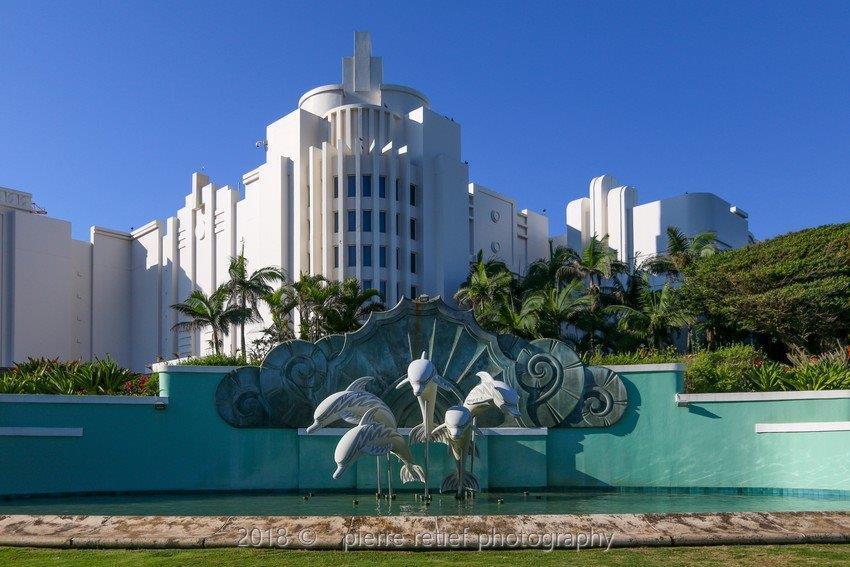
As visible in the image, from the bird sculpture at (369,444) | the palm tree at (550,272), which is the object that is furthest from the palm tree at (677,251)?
the bird sculpture at (369,444)

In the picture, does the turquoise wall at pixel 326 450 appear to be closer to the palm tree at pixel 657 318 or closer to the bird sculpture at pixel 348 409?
the bird sculpture at pixel 348 409

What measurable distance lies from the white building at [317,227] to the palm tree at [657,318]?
1091 cm

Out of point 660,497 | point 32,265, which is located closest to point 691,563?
point 660,497

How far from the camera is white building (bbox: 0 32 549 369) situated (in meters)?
44.1

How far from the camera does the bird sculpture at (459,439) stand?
13133 millimetres

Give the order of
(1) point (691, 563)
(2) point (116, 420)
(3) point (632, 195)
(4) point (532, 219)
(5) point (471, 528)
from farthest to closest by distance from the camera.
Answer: (4) point (532, 219), (3) point (632, 195), (2) point (116, 420), (5) point (471, 528), (1) point (691, 563)

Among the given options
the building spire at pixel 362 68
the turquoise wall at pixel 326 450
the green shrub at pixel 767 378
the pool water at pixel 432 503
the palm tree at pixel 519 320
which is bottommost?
the pool water at pixel 432 503

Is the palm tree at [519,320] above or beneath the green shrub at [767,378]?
above

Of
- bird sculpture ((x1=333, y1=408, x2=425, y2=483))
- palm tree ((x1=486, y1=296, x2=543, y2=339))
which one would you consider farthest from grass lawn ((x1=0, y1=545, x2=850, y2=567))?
palm tree ((x1=486, y1=296, x2=543, y2=339))

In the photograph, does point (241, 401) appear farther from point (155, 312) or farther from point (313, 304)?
point (155, 312)

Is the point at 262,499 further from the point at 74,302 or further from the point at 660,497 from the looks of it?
the point at 74,302

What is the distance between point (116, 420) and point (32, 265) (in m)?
44.6

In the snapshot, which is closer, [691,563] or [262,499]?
[691,563]

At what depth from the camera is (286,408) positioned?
17.4 metres
